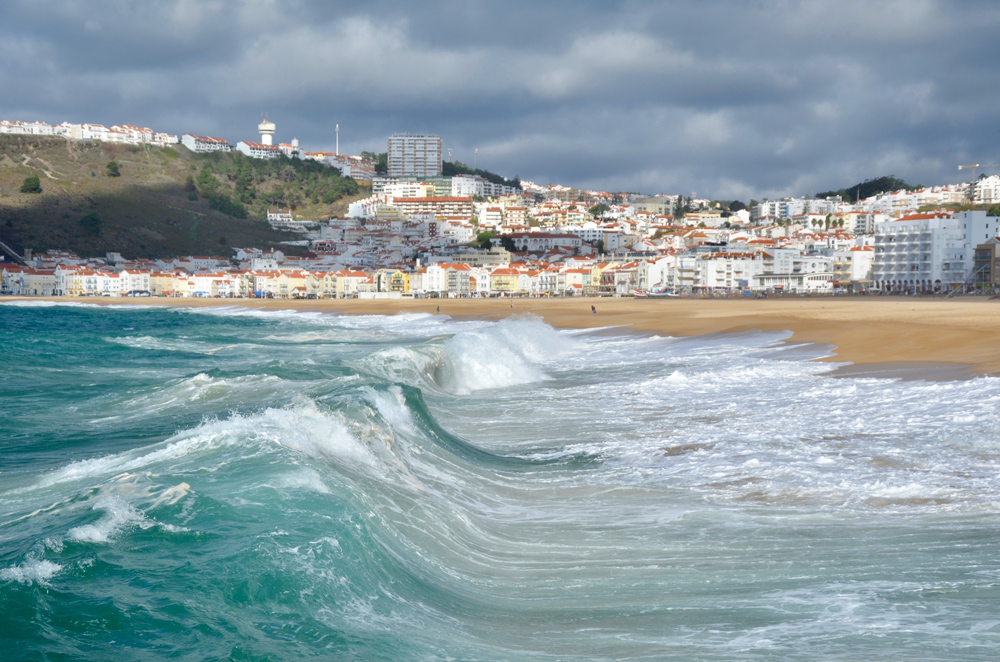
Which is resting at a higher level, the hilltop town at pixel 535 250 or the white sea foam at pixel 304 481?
the hilltop town at pixel 535 250

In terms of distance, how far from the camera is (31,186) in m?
124

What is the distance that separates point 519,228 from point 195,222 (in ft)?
170

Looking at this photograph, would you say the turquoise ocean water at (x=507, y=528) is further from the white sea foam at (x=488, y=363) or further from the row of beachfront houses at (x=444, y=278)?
the row of beachfront houses at (x=444, y=278)

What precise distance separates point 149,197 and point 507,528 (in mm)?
141649

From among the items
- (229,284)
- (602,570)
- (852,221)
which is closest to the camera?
(602,570)

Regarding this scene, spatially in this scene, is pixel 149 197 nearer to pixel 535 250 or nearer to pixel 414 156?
pixel 535 250

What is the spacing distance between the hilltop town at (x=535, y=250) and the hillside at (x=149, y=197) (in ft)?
10.4

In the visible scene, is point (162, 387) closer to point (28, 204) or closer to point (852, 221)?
point (28, 204)

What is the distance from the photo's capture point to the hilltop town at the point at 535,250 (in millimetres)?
75938

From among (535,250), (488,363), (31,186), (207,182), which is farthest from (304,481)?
(207,182)

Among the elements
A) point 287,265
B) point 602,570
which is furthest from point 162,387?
point 287,265

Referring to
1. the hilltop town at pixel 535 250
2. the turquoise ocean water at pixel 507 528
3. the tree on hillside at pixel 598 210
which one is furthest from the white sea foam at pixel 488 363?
the tree on hillside at pixel 598 210

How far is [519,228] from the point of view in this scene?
463 ft

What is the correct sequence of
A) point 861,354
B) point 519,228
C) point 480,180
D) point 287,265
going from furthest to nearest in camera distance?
point 480,180, point 519,228, point 287,265, point 861,354
